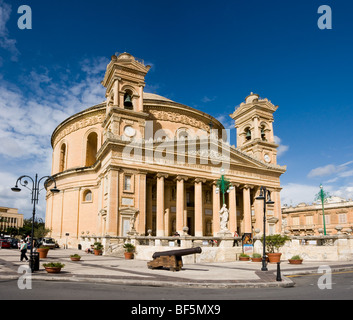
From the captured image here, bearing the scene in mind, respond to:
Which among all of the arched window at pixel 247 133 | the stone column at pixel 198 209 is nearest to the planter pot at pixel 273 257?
the stone column at pixel 198 209

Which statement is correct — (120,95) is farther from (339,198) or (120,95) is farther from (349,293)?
(339,198)

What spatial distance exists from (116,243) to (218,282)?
20.7 m

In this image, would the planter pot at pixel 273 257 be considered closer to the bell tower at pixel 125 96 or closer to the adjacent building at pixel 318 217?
the bell tower at pixel 125 96

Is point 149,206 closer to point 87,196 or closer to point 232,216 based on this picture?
point 232,216

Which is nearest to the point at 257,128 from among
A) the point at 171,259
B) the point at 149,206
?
the point at 149,206

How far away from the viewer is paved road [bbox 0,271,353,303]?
9.39 m

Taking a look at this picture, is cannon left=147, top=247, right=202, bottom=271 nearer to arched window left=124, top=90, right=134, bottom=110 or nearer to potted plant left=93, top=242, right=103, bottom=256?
potted plant left=93, top=242, right=103, bottom=256

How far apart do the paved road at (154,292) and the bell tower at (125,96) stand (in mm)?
24487

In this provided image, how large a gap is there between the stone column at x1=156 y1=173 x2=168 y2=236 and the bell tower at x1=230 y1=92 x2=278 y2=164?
54.8 feet

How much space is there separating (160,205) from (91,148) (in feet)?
65.6

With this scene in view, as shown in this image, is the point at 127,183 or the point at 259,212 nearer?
the point at 127,183

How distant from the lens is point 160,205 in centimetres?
3569

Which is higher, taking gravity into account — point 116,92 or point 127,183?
point 116,92

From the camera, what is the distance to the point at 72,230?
44.7 m
